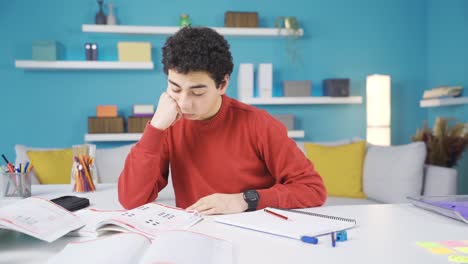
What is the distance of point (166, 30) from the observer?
3.68 meters

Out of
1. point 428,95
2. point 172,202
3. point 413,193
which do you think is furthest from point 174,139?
point 428,95

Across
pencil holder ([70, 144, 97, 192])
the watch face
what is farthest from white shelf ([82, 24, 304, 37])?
the watch face

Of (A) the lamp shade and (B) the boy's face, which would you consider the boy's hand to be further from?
(A) the lamp shade

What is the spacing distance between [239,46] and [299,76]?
67cm

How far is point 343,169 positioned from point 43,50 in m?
2.70

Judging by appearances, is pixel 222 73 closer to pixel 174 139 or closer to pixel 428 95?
pixel 174 139

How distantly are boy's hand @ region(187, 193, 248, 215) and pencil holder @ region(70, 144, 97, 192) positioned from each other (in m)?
0.84

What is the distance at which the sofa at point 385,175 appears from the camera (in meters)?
2.55

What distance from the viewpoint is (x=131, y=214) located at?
94 cm

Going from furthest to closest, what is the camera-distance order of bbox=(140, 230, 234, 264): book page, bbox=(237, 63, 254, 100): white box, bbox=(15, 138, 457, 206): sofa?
bbox=(237, 63, 254, 100): white box → bbox=(15, 138, 457, 206): sofa → bbox=(140, 230, 234, 264): book page

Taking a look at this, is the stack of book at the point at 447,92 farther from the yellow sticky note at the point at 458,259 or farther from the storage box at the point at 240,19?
the yellow sticky note at the point at 458,259

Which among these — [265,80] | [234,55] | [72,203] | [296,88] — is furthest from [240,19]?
[72,203]

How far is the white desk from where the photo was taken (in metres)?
0.73

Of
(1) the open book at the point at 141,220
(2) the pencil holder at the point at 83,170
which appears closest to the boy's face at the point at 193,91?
(1) the open book at the point at 141,220
